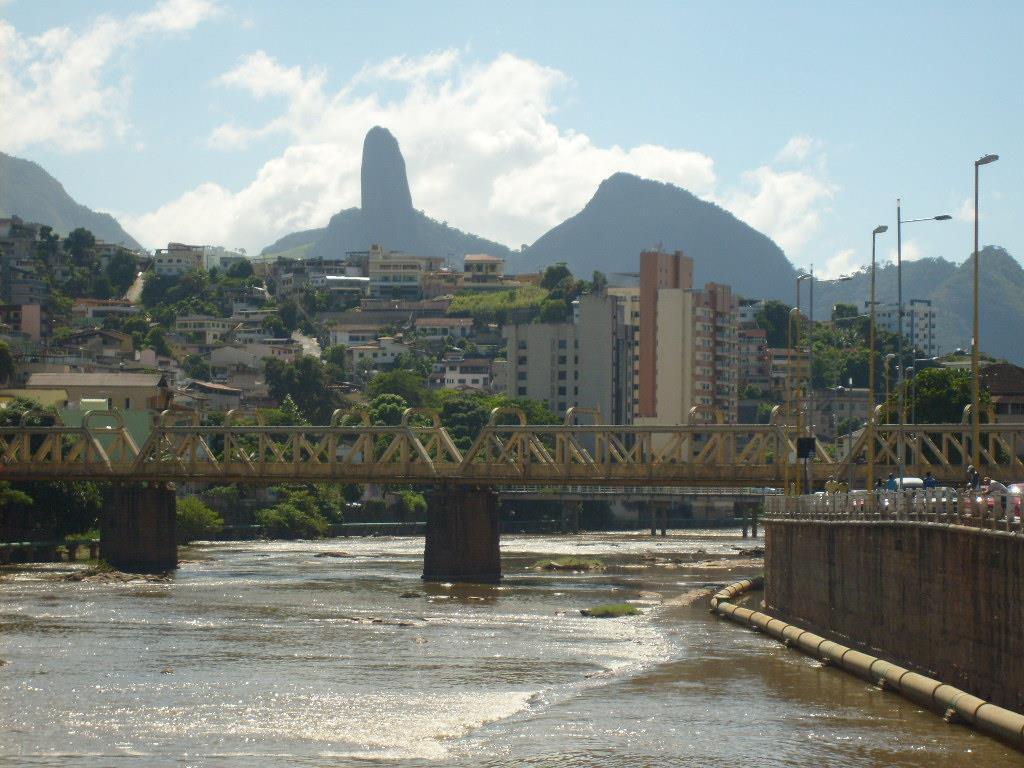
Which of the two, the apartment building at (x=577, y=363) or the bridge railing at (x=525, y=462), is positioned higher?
the apartment building at (x=577, y=363)

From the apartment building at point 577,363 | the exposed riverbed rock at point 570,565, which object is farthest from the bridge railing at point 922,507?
the apartment building at point 577,363

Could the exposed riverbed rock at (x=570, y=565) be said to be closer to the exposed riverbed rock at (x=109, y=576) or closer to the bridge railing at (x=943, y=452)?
the bridge railing at (x=943, y=452)

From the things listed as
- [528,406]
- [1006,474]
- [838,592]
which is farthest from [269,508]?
[838,592]

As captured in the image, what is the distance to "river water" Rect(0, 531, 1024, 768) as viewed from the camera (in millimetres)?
33500

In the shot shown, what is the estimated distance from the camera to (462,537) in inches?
3206

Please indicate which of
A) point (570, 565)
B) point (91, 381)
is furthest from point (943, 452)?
point (91, 381)

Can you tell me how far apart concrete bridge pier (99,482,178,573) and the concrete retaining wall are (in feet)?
130

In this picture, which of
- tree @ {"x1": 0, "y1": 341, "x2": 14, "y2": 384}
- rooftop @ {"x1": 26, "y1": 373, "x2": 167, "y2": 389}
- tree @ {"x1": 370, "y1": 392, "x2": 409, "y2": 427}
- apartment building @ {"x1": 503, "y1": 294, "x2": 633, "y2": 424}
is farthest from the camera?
apartment building @ {"x1": 503, "y1": 294, "x2": 633, "y2": 424}

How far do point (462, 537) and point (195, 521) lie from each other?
35.0 m

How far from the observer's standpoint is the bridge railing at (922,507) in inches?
1318

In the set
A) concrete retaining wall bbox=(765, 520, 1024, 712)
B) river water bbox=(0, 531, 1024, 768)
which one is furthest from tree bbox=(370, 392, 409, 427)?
concrete retaining wall bbox=(765, 520, 1024, 712)

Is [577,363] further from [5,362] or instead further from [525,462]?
[525,462]

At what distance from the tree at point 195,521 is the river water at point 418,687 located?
36.9m

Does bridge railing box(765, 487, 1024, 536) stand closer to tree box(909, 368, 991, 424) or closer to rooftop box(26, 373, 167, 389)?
tree box(909, 368, 991, 424)
